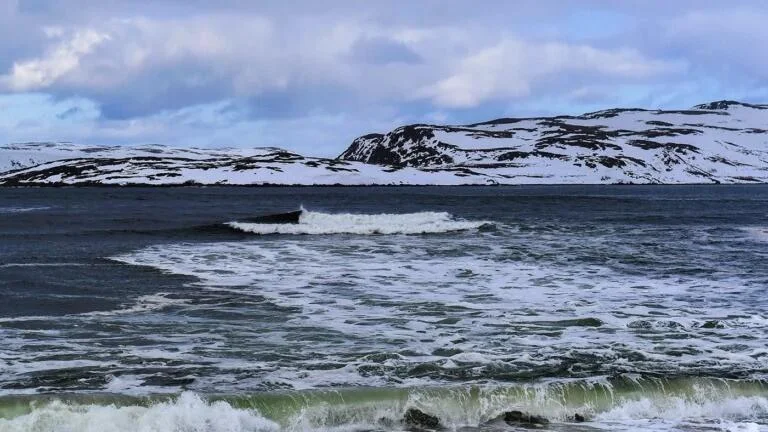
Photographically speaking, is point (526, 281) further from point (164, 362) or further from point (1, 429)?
point (1, 429)

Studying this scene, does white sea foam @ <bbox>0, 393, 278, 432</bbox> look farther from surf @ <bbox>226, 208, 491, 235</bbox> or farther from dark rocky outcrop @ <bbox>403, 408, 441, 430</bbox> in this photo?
surf @ <bbox>226, 208, 491, 235</bbox>

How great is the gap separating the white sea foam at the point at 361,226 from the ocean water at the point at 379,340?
14172 millimetres

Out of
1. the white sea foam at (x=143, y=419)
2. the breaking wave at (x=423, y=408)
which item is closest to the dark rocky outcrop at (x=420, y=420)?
the breaking wave at (x=423, y=408)

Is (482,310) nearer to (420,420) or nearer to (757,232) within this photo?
(420,420)

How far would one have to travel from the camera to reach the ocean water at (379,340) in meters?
10.6

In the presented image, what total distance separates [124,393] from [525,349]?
6.99m

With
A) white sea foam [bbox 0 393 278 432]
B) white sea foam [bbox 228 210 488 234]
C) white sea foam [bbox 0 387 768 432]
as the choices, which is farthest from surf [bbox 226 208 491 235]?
white sea foam [bbox 0 393 278 432]

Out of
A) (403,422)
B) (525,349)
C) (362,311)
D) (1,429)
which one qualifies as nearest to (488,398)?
(403,422)

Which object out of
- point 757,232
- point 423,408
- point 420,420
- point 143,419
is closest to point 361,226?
point 757,232

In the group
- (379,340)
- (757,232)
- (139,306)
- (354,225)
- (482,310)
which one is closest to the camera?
(379,340)

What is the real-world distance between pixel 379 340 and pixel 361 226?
1277 inches

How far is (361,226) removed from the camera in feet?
155

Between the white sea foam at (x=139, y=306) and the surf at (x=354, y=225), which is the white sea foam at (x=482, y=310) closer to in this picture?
the white sea foam at (x=139, y=306)

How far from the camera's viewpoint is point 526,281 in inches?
918
